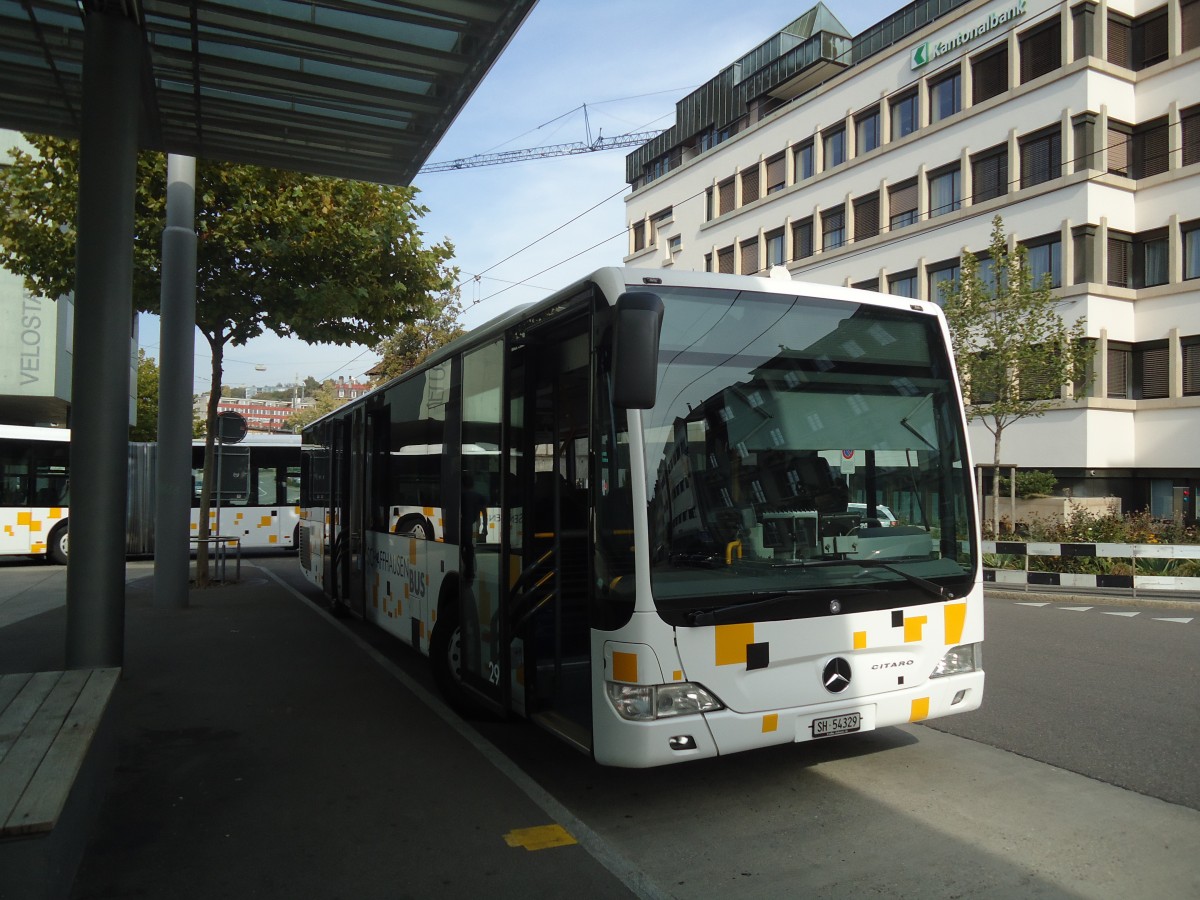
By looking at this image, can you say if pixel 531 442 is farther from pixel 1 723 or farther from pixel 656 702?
pixel 1 723

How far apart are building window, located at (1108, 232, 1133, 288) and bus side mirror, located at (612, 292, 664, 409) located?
28204 mm

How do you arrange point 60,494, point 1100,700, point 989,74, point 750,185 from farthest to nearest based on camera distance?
point 750,185, point 989,74, point 60,494, point 1100,700

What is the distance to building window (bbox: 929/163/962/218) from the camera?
32.3 metres

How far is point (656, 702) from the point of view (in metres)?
4.59

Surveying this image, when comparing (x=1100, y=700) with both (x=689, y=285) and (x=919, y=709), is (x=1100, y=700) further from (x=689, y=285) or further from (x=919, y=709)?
(x=689, y=285)

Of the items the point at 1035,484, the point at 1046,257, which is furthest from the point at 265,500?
the point at 1046,257

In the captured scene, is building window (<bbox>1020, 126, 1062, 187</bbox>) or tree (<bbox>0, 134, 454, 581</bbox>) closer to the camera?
tree (<bbox>0, 134, 454, 581</bbox>)

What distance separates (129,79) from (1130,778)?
787 centimetres

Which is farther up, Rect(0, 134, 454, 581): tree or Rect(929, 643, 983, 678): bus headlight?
Rect(0, 134, 454, 581): tree

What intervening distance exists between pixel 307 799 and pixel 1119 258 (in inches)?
1166

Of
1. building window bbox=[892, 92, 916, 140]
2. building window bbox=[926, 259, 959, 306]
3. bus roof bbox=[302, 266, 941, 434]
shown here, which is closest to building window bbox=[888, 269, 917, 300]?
building window bbox=[926, 259, 959, 306]

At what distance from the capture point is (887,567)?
204 inches

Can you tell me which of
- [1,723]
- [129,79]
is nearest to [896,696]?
[1,723]

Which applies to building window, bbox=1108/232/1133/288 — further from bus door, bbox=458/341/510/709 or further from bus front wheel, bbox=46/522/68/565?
bus front wheel, bbox=46/522/68/565
